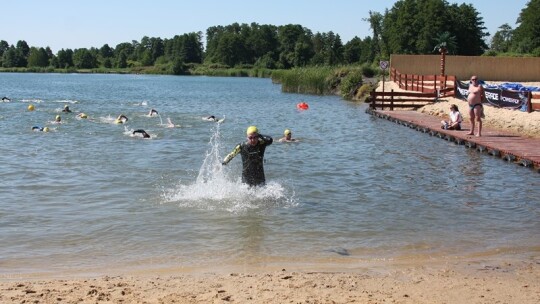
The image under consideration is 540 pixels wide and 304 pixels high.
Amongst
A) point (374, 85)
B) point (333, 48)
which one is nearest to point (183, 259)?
point (374, 85)

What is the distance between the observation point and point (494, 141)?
67.8ft

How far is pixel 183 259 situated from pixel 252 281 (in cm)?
164

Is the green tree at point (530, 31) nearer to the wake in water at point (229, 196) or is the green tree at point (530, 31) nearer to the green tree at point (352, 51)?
the green tree at point (352, 51)

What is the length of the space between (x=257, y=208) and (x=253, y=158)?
923 millimetres

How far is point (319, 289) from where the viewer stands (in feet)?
23.7

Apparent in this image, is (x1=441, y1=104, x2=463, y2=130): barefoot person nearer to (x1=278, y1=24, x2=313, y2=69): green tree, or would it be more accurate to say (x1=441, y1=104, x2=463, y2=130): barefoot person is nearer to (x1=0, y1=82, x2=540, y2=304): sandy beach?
(x1=0, y1=82, x2=540, y2=304): sandy beach

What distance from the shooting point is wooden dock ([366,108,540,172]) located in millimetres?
17500

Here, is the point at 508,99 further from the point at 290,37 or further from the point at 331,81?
the point at 290,37

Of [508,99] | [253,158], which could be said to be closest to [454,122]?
[508,99]

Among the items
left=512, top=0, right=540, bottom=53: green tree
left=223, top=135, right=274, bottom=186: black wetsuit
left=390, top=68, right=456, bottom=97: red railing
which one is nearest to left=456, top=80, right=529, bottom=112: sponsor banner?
left=390, top=68, right=456, bottom=97: red railing

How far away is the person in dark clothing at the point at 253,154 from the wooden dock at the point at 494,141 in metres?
8.23

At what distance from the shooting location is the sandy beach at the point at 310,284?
6.88 m

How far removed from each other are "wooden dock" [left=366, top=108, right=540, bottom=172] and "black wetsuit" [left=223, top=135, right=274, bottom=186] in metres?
8.22

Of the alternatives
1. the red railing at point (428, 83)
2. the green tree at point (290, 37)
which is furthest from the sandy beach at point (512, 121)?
the green tree at point (290, 37)
